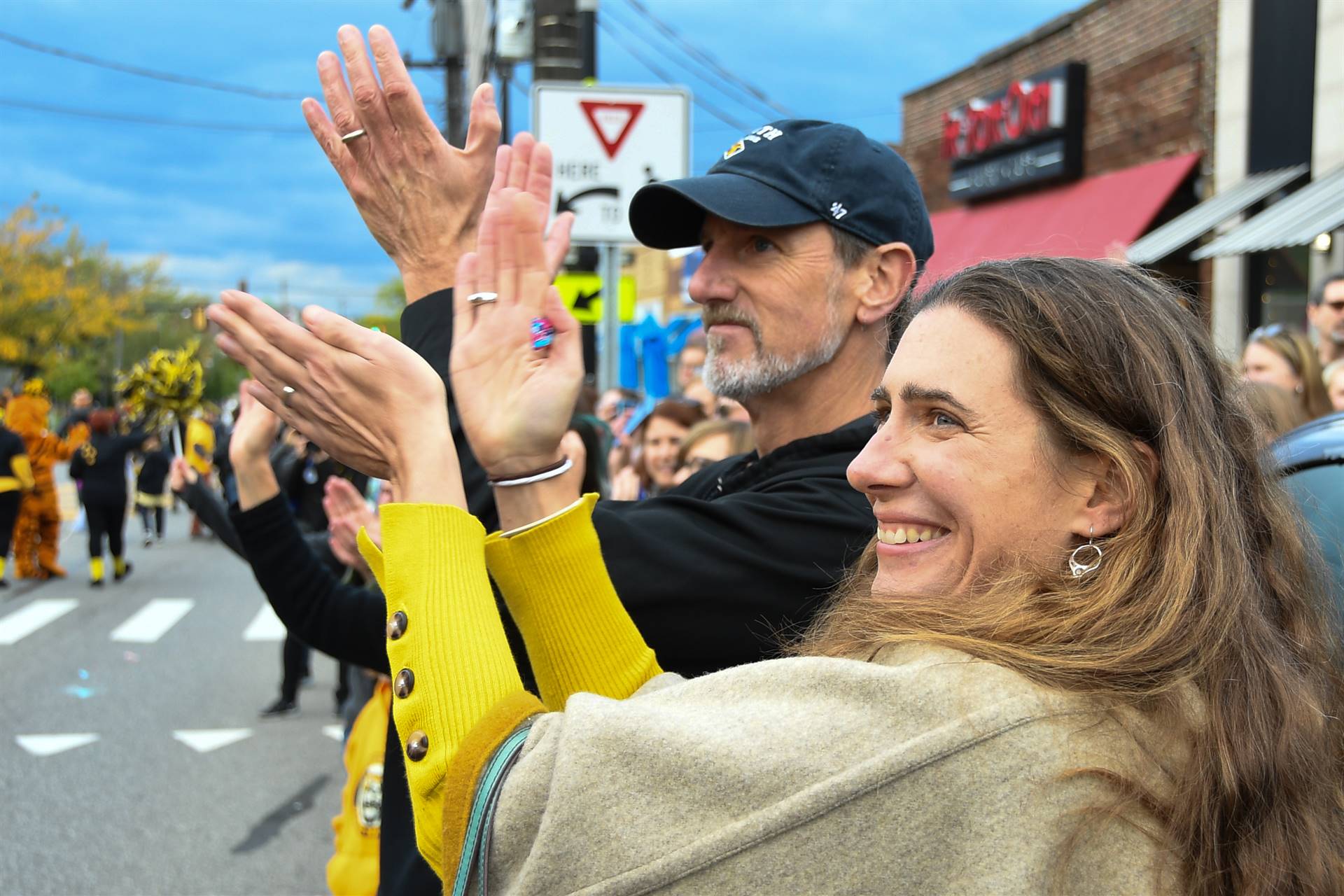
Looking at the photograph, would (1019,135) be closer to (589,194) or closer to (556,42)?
(556,42)

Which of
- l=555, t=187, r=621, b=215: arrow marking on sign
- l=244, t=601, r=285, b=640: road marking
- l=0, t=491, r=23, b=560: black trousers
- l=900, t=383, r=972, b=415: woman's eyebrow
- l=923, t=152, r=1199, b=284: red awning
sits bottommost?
l=244, t=601, r=285, b=640: road marking

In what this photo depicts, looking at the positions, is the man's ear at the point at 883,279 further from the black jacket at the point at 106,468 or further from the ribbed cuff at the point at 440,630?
the black jacket at the point at 106,468

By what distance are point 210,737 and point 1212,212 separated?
10.0m

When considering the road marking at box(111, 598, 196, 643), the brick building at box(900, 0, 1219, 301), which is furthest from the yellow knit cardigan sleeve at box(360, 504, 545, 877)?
the brick building at box(900, 0, 1219, 301)

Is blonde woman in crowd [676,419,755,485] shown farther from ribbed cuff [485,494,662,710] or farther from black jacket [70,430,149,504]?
black jacket [70,430,149,504]

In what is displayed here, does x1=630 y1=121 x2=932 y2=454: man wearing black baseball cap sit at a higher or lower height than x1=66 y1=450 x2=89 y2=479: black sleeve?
higher

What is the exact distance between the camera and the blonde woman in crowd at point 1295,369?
495cm

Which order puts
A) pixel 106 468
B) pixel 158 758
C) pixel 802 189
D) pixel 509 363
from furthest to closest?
1. pixel 106 468
2. pixel 158 758
3. pixel 802 189
4. pixel 509 363

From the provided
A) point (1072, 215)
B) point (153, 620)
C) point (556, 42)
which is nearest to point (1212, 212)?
point (1072, 215)

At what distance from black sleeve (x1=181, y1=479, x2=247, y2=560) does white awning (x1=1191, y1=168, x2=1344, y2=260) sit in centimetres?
843

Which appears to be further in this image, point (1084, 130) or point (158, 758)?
point (1084, 130)

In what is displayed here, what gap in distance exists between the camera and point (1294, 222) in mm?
9953

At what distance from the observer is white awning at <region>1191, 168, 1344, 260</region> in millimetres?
9461

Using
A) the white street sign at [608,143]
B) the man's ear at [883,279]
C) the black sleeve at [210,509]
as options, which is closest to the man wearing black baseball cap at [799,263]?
the man's ear at [883,279]
